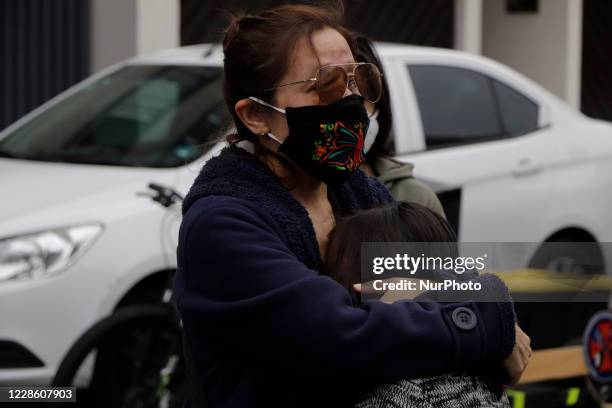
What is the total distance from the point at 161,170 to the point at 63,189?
0.42m

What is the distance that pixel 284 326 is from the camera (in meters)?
1.85

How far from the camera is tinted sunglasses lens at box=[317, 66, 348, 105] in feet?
6.74

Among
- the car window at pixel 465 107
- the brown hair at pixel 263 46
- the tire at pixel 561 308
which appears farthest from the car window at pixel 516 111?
the brown hair at pixel 263 46

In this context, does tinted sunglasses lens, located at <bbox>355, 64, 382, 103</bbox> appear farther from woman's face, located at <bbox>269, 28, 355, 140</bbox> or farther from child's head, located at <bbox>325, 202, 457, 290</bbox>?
child's head, located at <bbox>325, 202, 457, 290</bbox>

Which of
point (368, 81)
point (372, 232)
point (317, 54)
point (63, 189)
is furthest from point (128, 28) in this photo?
point (372, 232)

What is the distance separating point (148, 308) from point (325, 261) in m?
2.62

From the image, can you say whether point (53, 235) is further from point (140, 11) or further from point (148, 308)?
point (140, 11)

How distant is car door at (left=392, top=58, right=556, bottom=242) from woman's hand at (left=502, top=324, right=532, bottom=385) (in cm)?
345

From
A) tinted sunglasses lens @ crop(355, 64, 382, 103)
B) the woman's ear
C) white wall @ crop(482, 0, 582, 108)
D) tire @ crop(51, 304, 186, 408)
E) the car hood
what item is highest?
tinted sunglasses lens @ crop(355, 64, 382, 103)

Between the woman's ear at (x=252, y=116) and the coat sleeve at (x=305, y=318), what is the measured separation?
26cm

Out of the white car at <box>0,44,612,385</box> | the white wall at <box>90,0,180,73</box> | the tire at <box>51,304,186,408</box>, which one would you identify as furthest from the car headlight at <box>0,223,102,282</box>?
the white wall at <box>90,0,180,73</box>

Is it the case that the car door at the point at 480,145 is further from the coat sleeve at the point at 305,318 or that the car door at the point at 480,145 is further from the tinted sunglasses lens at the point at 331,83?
the coat sleeve at the point at 305,318

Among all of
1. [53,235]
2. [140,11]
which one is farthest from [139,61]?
[140,11]

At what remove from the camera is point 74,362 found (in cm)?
439
